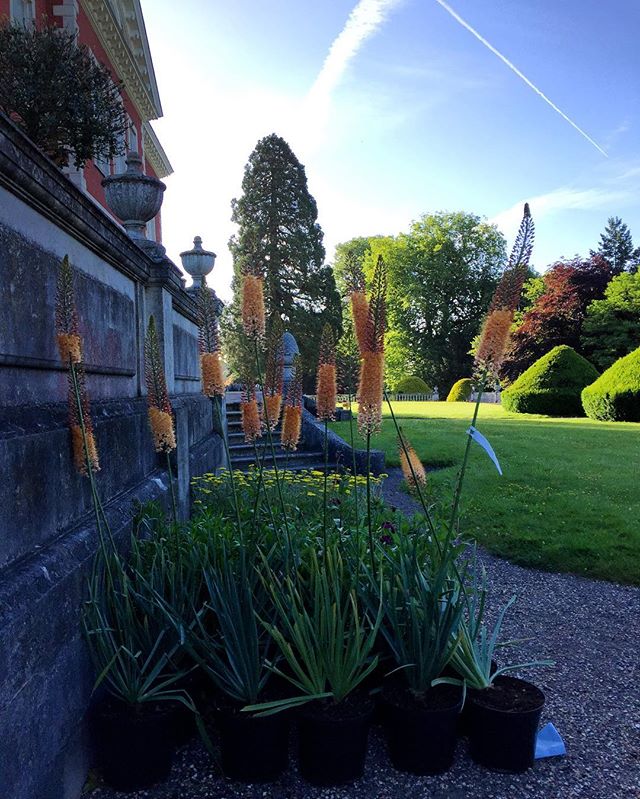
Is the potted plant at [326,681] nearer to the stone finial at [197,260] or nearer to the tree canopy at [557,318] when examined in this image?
the stone finial at [197,260]

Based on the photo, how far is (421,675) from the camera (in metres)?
2.43

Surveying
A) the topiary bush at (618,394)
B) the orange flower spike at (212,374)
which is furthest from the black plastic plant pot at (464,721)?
the topiary bush at (618,394)

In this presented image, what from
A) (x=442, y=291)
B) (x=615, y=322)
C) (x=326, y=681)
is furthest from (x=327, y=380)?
(x=442, y=291)

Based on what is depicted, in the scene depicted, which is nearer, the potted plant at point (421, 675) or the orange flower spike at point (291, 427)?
the potted plant at point (421, 675)

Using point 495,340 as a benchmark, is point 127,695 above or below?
below

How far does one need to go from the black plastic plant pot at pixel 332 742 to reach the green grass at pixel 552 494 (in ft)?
8.63

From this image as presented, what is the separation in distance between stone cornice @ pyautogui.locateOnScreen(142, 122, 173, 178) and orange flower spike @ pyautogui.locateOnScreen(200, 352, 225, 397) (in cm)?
2250

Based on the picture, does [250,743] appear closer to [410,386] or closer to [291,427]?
[291,427]

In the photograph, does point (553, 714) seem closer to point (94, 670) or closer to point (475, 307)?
point (94, 670)

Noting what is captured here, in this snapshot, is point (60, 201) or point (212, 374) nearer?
point (212, 374)

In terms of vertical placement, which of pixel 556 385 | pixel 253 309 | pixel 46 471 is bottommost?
pixel 556 385

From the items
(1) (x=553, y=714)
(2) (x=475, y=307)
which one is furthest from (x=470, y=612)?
(2) (x=475, y=307)

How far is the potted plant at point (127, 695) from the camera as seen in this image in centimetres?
226

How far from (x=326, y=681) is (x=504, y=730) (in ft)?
2.50
